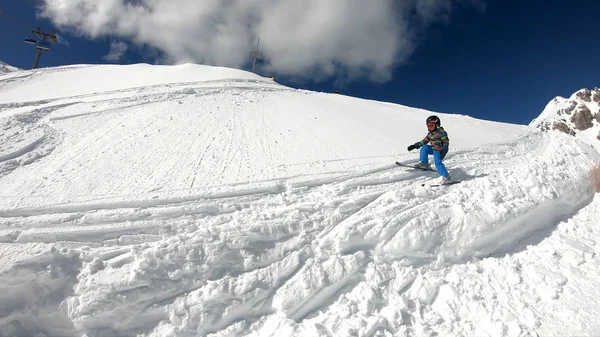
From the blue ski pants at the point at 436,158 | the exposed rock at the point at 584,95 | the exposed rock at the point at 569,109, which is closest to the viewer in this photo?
the blue ski pants at the point at 436,158

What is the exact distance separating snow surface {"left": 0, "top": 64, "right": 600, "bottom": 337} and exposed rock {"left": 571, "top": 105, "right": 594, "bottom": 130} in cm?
10239

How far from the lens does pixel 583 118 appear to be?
82188 mm

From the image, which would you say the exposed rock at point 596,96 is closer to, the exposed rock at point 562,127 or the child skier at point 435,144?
the exposed rock at point 562,127

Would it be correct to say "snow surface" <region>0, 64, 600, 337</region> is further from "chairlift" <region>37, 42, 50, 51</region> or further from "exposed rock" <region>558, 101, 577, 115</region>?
"exposed rock" <region>558, 101, 577, 115</region>

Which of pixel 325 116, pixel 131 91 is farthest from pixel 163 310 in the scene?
pixel 131 91

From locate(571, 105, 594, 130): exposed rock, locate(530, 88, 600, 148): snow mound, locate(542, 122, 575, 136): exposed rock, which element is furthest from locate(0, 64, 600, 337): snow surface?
locate(542, 122, 575, 136): exposed rock

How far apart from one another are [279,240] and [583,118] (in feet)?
375

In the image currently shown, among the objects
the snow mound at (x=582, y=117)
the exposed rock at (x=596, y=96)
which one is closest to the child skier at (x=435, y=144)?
the snow mound at (x=582, y=117)

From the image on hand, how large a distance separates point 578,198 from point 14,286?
30.2 ft

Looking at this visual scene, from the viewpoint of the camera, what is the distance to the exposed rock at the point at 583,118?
78812mm

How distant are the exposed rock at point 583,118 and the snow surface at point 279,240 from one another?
102392 mm

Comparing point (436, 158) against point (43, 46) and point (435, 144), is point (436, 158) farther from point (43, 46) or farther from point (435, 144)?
point (43, 46)

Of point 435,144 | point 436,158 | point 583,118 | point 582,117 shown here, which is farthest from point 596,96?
point 436,158

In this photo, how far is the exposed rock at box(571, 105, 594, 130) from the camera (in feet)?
259
